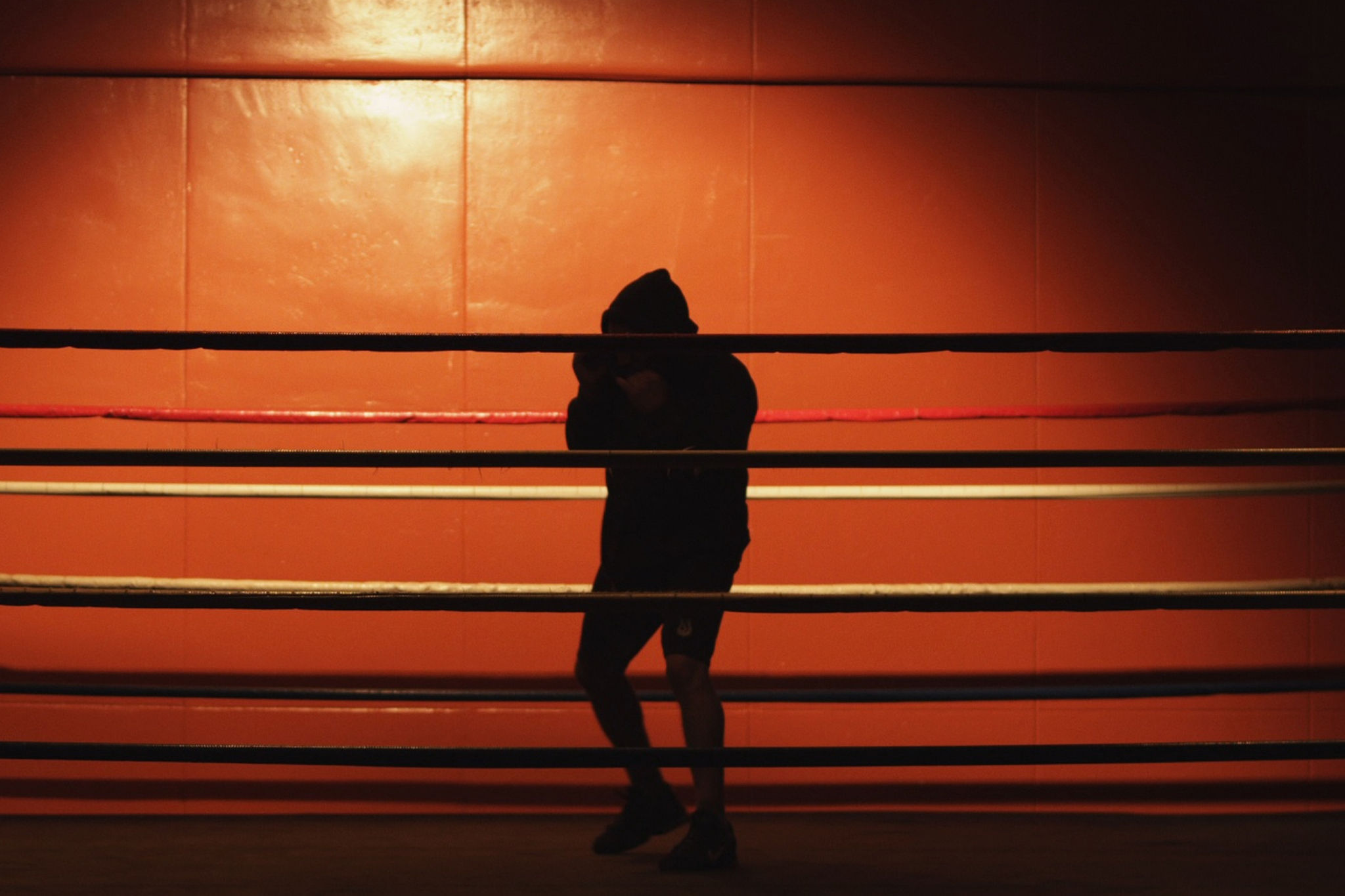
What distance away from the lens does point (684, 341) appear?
1862 millimetres

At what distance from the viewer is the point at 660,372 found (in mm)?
2512

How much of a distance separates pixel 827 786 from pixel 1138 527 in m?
1.05

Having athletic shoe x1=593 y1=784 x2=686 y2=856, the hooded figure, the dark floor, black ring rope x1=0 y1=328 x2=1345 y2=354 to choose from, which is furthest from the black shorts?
black ring rope x1=0 y1=328 x2=1345 y2=354

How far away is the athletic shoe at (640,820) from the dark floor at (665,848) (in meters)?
0.03

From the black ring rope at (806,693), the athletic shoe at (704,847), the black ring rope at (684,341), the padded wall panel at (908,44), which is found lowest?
the athletic shoe at (704,847)

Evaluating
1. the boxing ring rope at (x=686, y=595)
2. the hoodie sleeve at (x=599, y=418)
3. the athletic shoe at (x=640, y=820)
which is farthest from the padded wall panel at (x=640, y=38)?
the athletic shoe at (x=640, y=820)

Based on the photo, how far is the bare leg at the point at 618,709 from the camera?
255 cm

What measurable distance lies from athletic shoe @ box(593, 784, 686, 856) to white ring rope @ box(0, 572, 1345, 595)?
1.46 feet

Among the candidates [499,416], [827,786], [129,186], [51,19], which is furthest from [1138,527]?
[51,19]

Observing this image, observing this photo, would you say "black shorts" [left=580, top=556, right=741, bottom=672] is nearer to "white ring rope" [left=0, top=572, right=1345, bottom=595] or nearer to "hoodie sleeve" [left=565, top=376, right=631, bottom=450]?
"white ring rope" [left=0, top=572, right=1345, bottom=595]

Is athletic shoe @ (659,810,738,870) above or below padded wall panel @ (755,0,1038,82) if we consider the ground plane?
below

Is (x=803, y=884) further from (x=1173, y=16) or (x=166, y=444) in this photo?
(x=1173, y=16)

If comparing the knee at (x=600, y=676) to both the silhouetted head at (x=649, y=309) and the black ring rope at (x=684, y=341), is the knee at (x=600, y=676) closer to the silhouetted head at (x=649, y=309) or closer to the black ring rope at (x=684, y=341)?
the silhouetted head at (x=649, y=309)

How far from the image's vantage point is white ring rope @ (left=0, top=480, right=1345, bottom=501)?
3082 millimetres
